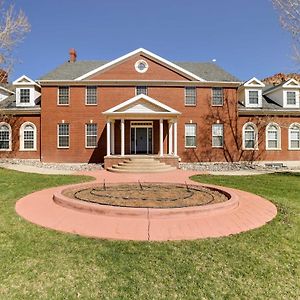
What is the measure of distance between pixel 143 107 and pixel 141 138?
11.1 ft

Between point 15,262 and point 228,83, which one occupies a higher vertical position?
point 228,83

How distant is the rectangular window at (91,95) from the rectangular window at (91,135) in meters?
1.95

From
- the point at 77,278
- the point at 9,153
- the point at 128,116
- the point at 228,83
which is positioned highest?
the point at 228,83

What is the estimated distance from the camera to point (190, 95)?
22.8m

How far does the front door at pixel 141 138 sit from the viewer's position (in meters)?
22.4

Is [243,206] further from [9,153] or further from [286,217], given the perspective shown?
[9,153]

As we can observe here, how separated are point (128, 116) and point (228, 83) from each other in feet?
31.1

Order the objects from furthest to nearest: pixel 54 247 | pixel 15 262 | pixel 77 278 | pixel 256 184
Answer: pixel 256 184 < pixel 54 247 < pixel 15 262 < pixel 77 278

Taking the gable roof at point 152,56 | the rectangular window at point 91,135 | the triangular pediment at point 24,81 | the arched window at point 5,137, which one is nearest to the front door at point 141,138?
the rectangular window at point 91,135

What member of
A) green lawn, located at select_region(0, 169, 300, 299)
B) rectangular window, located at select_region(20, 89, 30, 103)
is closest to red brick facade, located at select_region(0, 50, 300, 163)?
rectangular window, located at select_region(20, 89, 30, 103)

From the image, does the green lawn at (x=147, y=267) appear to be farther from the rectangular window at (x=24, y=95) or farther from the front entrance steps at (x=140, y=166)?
the rectangular window at (x=24, y=95)

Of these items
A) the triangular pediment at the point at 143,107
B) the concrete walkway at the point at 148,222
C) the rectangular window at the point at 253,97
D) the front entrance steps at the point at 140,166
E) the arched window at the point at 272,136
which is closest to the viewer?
the concrete walkway at the point at 148,222

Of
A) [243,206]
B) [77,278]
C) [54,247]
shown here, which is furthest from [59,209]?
[243,206]

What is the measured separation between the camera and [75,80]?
2172 centimetres
